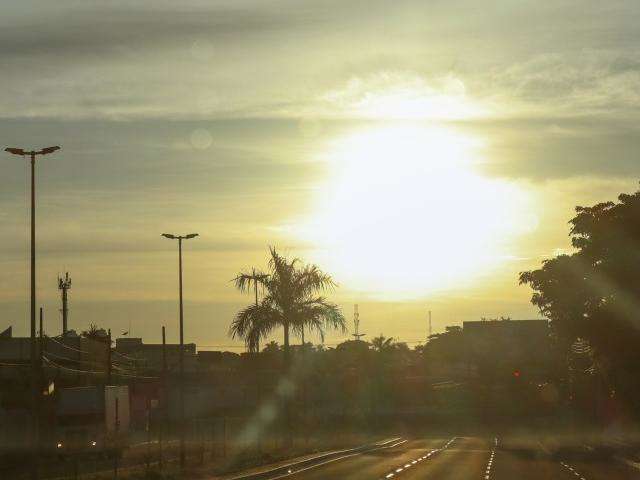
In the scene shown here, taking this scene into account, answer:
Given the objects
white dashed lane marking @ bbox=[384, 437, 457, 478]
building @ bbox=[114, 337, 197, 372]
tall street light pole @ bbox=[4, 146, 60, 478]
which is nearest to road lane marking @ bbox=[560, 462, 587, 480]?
white dashed lane marking @ bbox=[384, 437, 457, 478]

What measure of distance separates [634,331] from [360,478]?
13.3m

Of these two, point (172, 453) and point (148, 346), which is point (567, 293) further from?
point (148, 346)

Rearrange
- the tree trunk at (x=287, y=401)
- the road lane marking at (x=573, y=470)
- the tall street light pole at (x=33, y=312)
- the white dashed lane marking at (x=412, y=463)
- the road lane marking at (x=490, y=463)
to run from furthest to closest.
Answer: the tree trunk at (x=287, y=401) < the white dashed lane marking at (x=412, y=463) < the road lane marking at (x=573, y=470) < the road lane marking at (x=490, y=463) < the tall street light pole at (x=33, y=312)

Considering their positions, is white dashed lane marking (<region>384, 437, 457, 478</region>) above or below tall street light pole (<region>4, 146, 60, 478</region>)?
below

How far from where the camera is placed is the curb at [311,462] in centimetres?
3303

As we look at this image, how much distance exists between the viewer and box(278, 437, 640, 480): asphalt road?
3381 cm

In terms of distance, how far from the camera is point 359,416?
83.8 meters

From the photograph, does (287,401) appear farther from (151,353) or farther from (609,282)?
(151,353)

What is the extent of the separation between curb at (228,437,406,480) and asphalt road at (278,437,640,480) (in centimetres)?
58

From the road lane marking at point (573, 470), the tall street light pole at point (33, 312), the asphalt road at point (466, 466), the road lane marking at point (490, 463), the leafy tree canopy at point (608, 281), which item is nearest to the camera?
the tall street light pole at point (33, 312)

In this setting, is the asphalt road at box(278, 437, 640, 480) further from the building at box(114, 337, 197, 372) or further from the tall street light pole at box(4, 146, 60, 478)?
the building at box(114, 337, 197, 372)

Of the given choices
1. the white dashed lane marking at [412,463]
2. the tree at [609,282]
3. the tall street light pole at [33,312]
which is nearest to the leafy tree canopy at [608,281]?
the tree at [609,282]

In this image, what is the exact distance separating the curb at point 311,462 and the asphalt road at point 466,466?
58 centimetres

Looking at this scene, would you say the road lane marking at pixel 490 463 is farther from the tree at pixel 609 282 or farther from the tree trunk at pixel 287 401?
the tree trunk at pixel 287 401
